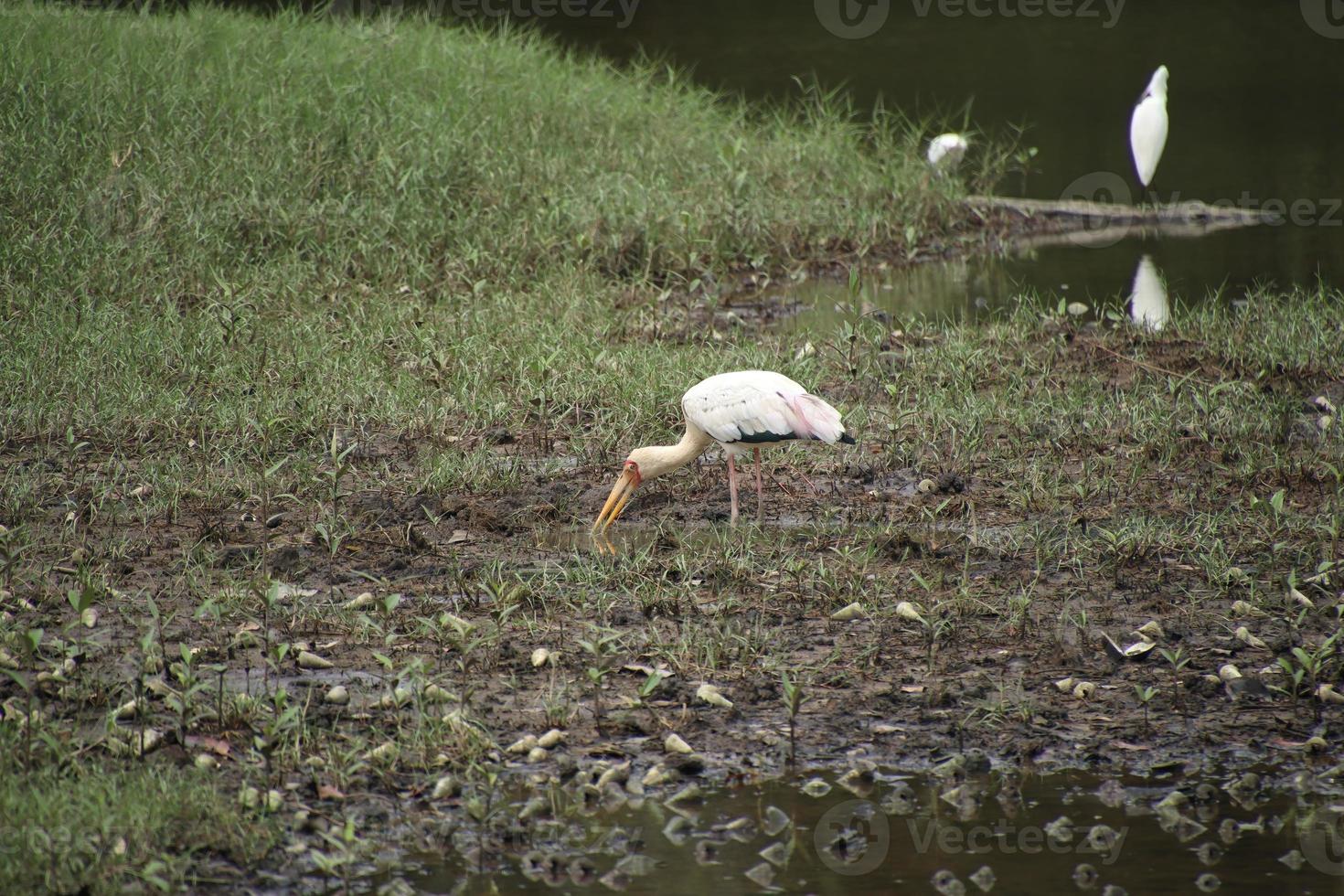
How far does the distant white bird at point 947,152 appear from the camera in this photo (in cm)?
1183

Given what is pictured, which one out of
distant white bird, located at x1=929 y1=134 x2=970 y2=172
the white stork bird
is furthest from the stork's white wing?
distant white bird, located at x1=929 y1=134 x2=970 y2=172

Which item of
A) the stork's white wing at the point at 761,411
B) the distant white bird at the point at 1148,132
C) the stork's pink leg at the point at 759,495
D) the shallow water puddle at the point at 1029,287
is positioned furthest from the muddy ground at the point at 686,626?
the distant white bird at the point at 1148,132

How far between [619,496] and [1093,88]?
13.2 metres

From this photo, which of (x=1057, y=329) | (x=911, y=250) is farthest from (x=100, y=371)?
(x=911, y=250)

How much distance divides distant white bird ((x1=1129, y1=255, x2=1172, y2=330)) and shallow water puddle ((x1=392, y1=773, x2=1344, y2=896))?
466cm

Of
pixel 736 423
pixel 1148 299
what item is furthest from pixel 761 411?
pixel 1148 299

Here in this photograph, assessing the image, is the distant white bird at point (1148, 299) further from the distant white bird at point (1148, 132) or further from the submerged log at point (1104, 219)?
the distant white bird at point (1148, 132)

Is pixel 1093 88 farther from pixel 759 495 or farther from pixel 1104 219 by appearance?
pixel 759 495

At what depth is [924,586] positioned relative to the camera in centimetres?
505

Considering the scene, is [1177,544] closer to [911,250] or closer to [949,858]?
[949,858]

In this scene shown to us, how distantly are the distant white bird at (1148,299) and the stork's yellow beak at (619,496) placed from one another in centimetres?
352

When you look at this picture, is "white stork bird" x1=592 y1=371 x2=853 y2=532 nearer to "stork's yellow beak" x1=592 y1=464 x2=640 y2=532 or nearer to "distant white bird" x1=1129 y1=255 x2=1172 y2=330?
"stork's yellow beak" x1=592 y1=464 x2=640 y2=532

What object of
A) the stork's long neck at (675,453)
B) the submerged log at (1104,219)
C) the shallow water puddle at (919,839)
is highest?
the submerged log at (1104,219)

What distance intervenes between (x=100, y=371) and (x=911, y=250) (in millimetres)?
5457
